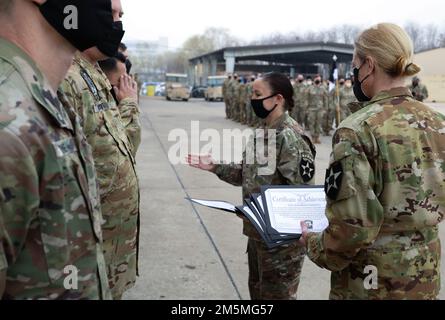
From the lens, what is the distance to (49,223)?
100cm

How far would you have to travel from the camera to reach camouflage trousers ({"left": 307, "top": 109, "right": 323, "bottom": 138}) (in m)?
12.7

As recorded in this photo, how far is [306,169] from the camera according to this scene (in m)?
2.67

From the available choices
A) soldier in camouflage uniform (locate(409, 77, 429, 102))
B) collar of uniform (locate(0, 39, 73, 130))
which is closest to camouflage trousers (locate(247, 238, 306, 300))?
collar of uniform (locate(0, 39, 73, 130))

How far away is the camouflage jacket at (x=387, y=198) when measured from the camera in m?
1.63

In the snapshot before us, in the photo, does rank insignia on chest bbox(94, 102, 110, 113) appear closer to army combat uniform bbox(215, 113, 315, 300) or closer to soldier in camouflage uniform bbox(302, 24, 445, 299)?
army combat uniform bbox(215, 113, 315, 300)

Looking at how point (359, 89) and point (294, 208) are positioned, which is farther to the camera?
point (294, 208)

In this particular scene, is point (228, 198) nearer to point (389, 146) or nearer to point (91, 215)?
point (389, 146)

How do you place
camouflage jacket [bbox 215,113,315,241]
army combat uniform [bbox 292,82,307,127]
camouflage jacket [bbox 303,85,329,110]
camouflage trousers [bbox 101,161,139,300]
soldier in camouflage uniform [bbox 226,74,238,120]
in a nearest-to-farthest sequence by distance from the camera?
1. camouflage trousers [bbox 101,161,139,300]
2. camouflage jacket [bbox 215,113,315,241]
3. camouflage jacket [bbox 303,85,329,110]
4. army combat uniform [bbox 292,82,307,127]
5. soldier in camouflage uniform [bbox 226,74,238,120]

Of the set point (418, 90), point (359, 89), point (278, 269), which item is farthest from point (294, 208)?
point (418, 90)

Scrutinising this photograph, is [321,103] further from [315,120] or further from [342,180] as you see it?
[342,180]

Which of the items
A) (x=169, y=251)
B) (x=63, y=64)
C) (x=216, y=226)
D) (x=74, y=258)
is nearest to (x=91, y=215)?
(x=74, y=258)

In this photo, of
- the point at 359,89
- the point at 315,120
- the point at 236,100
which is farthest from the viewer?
the point at 236,100

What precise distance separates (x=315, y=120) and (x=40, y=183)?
1237 centimetres

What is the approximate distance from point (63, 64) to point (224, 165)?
1.92 meters
